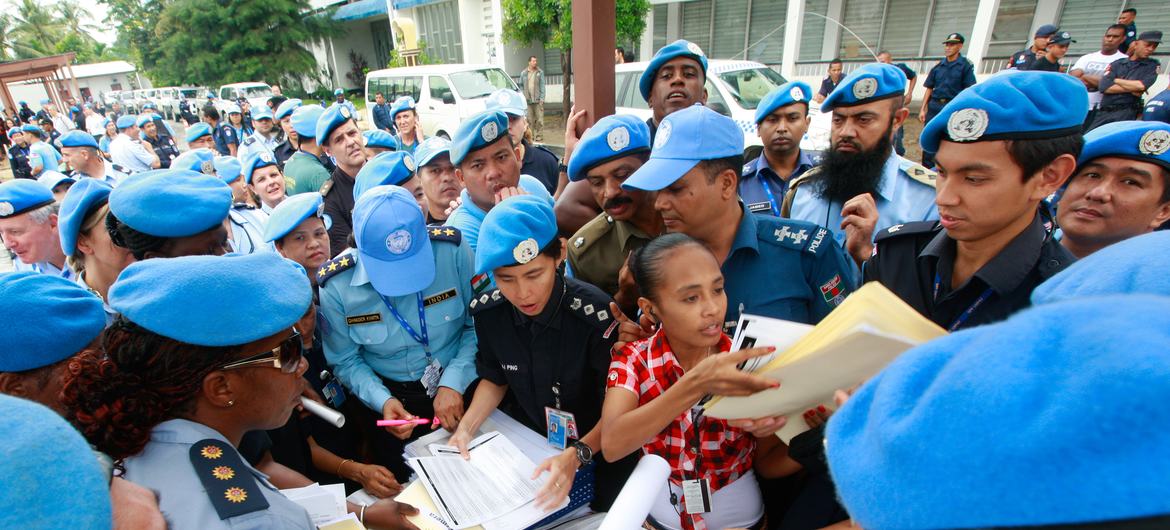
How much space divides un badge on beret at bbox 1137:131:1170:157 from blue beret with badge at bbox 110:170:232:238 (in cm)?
383

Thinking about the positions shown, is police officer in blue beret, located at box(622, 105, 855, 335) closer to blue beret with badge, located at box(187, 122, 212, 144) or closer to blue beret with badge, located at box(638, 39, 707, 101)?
blue beret with badge, located at box(638, 39, 707, 101)

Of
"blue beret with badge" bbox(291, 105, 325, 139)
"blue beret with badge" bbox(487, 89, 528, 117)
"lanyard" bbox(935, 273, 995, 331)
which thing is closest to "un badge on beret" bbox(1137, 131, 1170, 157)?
"lanyard" bbox(935, 273, 995, 331)

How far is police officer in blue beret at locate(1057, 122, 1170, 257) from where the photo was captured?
1.92 m

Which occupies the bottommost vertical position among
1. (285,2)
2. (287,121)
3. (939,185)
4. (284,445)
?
(284,445)

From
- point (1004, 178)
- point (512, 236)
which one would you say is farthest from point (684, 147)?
point (1004, 178)

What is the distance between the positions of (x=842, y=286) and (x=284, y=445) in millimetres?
2380

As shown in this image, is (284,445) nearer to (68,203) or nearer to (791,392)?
(68,203)

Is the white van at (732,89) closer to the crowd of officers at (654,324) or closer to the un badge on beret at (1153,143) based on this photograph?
the crowd of officers at (654,324)

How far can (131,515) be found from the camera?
988 millimetres

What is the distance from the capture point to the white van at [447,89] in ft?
39.9

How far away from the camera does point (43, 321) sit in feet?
4.85

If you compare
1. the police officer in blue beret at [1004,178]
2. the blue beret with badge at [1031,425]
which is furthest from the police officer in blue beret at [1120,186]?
the blue beret with badge at [1031,425]

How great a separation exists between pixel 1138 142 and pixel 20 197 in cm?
549

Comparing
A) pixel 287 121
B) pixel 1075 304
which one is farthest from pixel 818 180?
pixel 287 121
